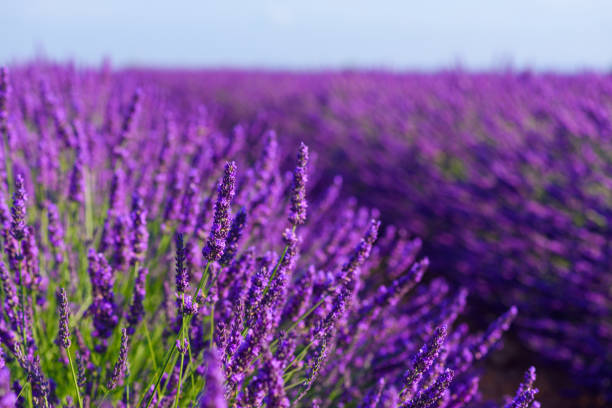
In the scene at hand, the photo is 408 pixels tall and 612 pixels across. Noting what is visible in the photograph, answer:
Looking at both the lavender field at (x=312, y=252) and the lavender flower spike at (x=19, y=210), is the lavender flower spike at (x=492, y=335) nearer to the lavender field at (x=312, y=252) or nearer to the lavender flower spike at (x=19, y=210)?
the lavender field at (x=312, y=252)

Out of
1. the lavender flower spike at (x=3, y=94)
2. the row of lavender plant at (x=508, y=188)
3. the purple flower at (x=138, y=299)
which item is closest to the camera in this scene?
the purple flower at (x=138, y=299)

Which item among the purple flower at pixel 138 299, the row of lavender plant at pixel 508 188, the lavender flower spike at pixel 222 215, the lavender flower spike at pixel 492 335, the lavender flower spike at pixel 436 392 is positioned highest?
the row of lavender plant at pixel 508 188

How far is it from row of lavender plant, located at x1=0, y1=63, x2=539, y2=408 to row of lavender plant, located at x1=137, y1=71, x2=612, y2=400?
50.5 inches

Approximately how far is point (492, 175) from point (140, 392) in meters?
3.17

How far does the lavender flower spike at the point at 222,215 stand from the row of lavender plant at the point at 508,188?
8.57ft

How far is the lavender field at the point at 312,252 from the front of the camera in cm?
121

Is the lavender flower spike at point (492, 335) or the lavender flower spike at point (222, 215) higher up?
the lavender flower spike at point (222, 215)

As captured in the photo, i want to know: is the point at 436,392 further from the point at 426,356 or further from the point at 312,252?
the point at 312,252

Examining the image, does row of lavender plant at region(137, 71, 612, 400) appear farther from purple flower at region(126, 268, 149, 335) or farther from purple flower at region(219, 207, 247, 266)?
purple flower at region(219, 207, 247, 266)

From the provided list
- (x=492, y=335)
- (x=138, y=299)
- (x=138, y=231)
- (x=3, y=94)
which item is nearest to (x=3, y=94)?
(x=3, y=94)

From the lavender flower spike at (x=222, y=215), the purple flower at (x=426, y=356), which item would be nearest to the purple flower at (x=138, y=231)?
the lavender flower spike at (x=222, y=215)

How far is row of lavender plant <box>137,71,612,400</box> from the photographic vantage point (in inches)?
122

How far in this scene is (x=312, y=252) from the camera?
2.64m

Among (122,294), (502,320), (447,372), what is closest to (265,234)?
(122,294)
